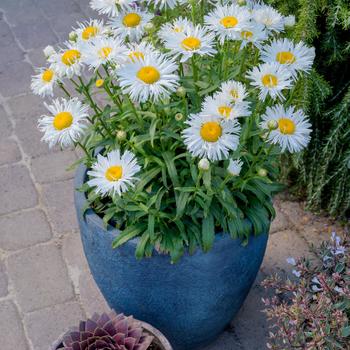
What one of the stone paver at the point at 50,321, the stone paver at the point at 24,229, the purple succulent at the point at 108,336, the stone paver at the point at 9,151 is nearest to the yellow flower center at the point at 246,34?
the purple succulent at the point at 108,336

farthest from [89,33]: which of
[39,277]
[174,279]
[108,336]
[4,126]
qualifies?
[4,126]

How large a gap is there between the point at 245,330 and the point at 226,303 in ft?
1.30

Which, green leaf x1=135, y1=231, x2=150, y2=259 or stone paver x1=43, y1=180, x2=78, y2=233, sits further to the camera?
stone paver x1=43, y1=180, x2=78, y2=233

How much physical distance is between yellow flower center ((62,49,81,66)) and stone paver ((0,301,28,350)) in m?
1.23

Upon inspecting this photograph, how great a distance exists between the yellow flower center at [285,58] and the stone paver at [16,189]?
1.65 meters

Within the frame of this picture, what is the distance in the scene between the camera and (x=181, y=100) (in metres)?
2.09

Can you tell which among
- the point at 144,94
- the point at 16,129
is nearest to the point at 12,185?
the point at 16,129

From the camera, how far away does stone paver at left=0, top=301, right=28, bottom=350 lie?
2.58m

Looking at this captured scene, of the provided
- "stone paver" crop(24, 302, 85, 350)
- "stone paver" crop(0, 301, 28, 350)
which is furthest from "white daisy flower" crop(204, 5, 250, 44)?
"stone paver" crop(0, 301, 28, 350)

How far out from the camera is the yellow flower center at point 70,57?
196cm

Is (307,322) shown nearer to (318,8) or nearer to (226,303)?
(226,303)

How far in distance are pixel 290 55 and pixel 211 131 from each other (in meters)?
0.42

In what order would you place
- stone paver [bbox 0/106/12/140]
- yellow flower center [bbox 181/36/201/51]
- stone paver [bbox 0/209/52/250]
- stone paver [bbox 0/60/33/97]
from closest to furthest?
yellow flower center [bbox 181/36/201/51]
stone paver [bbox 0/209/52/250]
stone paver [bbox 0/106/12/140]
stone paver [bbox 0/60/33/97]

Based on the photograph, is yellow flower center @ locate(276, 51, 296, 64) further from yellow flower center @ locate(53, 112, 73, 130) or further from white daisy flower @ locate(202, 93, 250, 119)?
yellow flower center @ locate(53, 112, 73, 130)
